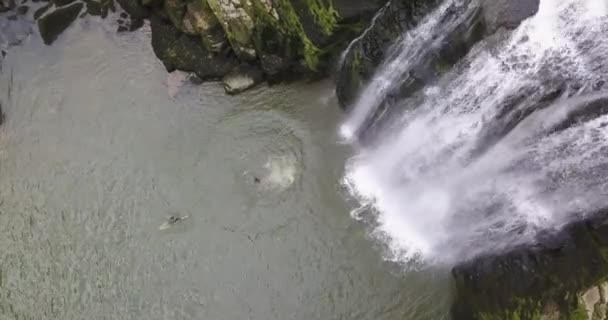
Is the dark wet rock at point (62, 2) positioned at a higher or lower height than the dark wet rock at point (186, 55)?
higher

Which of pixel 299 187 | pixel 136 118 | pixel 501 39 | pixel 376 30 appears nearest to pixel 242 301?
pixel 299 187

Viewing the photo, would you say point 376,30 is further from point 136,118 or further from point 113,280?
point 113,280

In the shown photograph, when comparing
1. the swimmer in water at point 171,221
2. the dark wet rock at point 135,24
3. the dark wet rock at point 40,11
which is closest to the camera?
the swimmer in water at point 171,221

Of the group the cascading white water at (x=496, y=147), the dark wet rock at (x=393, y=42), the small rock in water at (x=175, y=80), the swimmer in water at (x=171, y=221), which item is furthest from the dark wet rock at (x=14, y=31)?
the cascading white water at (x=496, y=147)

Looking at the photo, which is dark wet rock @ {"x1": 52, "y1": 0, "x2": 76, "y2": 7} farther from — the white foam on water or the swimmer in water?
the white foam on water

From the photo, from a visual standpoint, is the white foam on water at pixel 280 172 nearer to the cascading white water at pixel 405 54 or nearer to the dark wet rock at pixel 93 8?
the cascading white water at pixel 405 54

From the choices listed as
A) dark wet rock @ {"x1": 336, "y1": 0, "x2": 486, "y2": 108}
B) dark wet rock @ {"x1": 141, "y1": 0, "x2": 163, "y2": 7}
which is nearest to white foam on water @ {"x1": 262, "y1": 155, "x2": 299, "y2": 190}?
dark wet rock @ {"x1": 336, "y1": 0, "x2": 486, "y2": 108}
